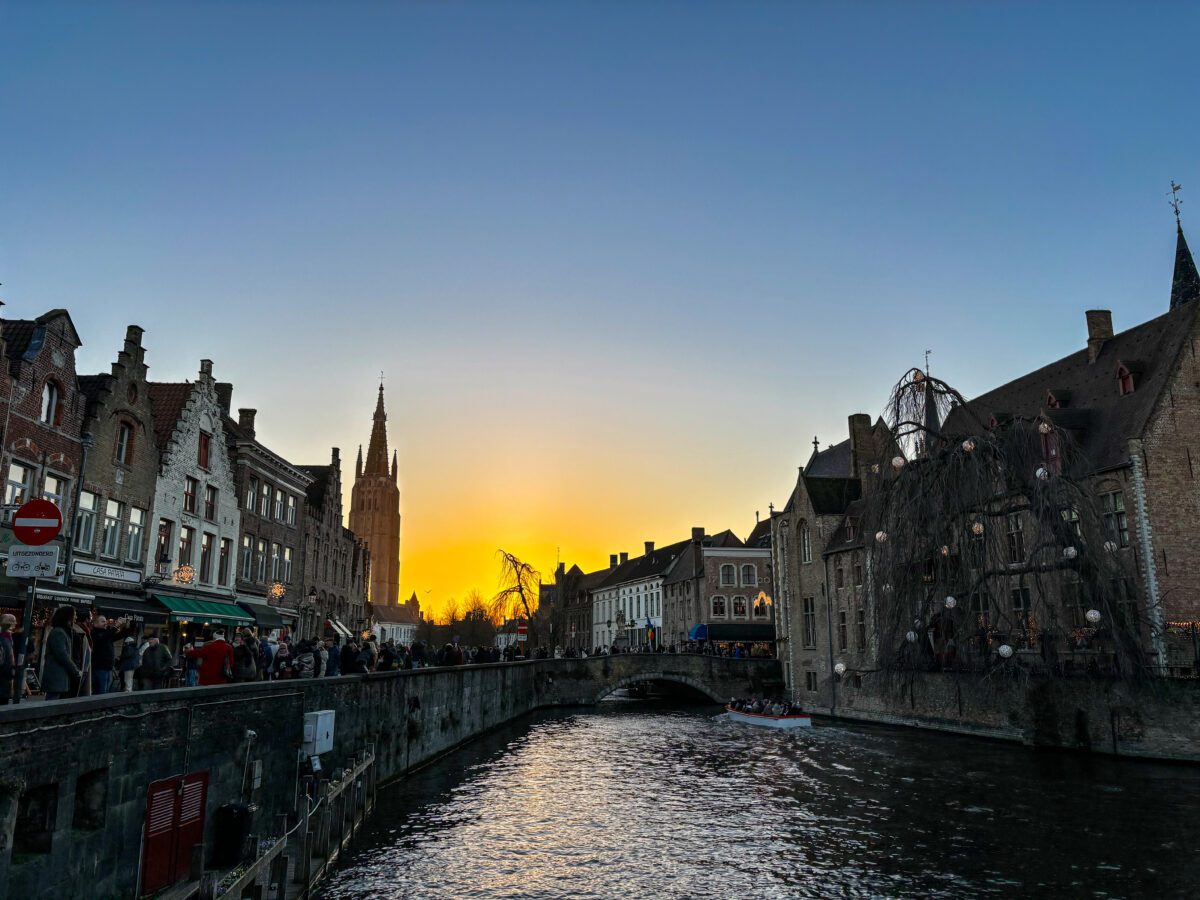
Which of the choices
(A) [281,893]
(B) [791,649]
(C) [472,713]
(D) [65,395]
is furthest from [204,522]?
(B) [791,649]

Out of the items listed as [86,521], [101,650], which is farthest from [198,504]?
[101,650]

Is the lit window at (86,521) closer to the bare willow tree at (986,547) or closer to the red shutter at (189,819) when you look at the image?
the red shutter at (189,819)

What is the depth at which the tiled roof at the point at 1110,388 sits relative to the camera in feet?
101

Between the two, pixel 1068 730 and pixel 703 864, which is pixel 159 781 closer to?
pixel 703 864

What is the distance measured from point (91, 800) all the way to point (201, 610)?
76.1ft

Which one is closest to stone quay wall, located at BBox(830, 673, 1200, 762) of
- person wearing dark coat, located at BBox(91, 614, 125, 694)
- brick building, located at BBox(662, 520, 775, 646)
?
person wearing dark coat, located at BBox(91, 614, 125, 694)

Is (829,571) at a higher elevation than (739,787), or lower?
higher

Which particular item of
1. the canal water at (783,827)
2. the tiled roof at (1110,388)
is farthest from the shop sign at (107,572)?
the tiled roof at (1110,388)

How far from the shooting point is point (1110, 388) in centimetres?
3434

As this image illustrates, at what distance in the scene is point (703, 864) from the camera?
51.2 ft

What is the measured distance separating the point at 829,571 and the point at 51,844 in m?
44.2

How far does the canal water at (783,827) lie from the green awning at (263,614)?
11246 millimetres

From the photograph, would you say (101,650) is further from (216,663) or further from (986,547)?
(986,547)

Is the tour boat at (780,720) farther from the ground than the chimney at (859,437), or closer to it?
closer to it
